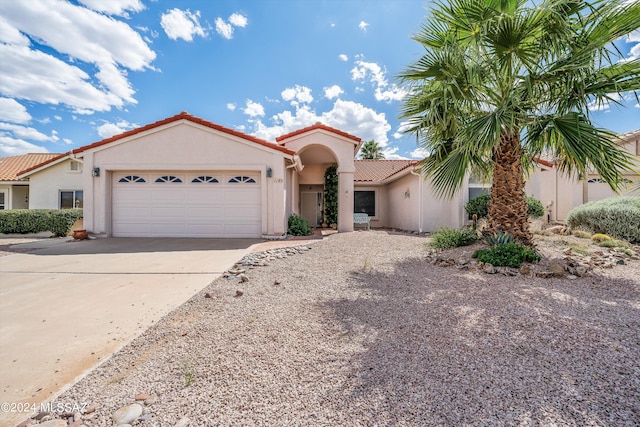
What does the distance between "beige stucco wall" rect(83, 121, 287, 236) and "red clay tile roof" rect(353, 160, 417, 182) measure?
27.1ft

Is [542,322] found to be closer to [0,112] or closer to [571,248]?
[571,248]

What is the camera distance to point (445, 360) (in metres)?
2.55

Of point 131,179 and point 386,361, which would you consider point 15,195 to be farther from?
point 386,361

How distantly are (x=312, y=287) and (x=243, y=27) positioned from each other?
11.2m

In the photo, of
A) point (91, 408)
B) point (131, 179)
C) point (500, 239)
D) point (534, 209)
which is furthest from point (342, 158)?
point (91, 408)

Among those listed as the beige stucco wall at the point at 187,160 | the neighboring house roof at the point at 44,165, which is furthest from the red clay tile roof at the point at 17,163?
the beige stucco wall at the point at 187,160

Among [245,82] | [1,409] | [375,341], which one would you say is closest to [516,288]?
[375,341]

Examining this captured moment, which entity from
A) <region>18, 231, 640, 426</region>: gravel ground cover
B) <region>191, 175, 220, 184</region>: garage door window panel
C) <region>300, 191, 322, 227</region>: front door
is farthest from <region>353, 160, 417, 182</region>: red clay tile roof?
<region>18, 231, 640, 426</region>: gravel ground cover

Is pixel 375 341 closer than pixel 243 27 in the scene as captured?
Yes

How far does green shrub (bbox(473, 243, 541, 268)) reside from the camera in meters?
5.68

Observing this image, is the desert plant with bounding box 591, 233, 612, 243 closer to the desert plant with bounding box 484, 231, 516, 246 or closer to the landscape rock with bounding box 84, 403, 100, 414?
the desert plant with bounding box 484, 231, 516, 246

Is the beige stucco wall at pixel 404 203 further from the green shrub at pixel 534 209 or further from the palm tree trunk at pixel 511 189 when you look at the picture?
the palm tree trunk at pixel 511 189

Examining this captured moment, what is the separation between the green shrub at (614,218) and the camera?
8.60 m

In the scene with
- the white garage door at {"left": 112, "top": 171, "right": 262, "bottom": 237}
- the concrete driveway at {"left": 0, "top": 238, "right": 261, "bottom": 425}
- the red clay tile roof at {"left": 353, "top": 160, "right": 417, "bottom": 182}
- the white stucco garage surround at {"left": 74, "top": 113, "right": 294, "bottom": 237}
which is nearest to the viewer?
the concrete driveway at {"left": 0, "top": 238, "right": 261, "bottom": 425}
